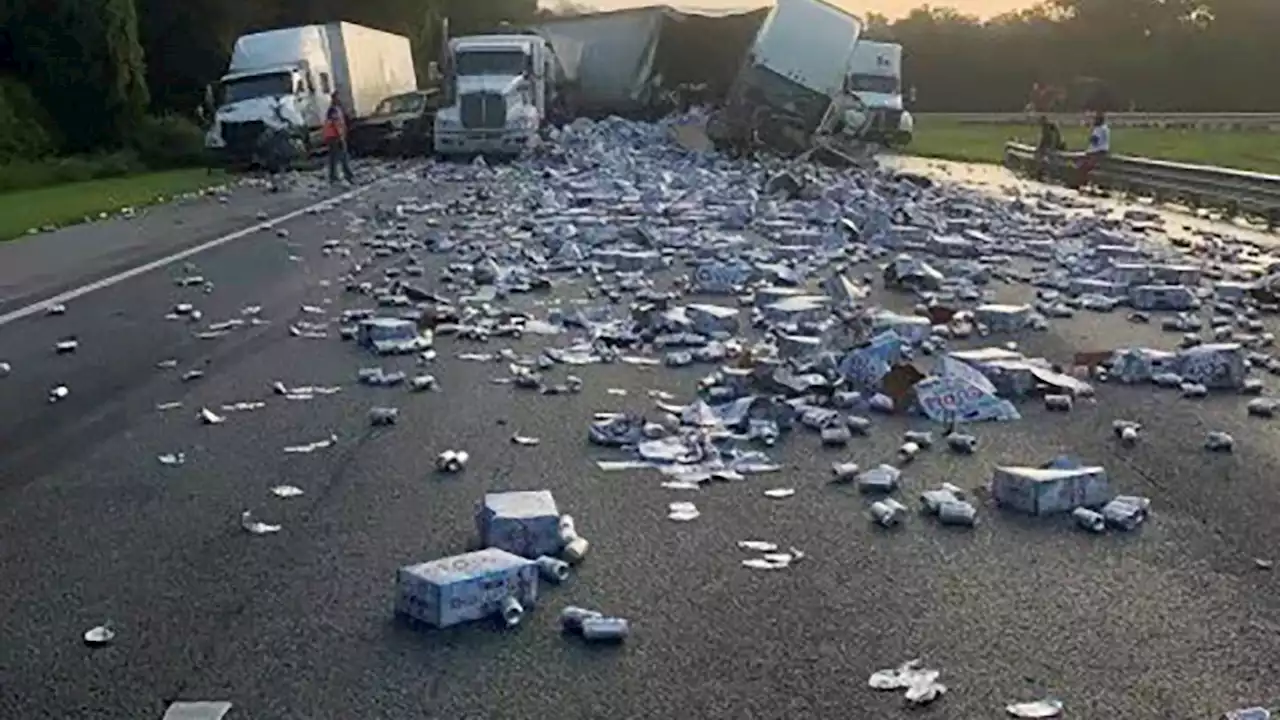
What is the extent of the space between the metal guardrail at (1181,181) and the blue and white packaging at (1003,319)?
12131 millimetres

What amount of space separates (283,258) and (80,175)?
22.3m

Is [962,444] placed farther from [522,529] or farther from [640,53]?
[640,53]

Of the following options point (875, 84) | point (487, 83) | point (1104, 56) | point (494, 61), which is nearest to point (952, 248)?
point (487, 83)

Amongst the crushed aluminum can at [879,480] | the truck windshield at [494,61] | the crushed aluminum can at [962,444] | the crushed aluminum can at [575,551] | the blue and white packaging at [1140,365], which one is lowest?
the truck windshield at [494,61]

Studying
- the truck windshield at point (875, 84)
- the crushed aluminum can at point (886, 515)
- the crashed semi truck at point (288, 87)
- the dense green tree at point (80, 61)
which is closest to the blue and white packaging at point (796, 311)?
the crushed aluminum can at point (886, 515)

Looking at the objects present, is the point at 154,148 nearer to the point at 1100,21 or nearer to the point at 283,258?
the point at 283,258

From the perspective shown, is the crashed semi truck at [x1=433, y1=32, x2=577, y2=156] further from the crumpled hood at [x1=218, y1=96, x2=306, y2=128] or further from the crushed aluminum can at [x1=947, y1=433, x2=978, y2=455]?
the crushed aluminum can at [x1=947, y1=433, x2=978, y2=455]

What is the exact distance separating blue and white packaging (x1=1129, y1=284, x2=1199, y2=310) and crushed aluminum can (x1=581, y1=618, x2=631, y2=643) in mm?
9786

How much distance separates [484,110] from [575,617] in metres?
38.9

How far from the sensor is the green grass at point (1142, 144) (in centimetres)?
4156

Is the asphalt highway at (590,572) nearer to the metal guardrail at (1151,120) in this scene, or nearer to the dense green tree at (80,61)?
the dense green tree at (80,61)

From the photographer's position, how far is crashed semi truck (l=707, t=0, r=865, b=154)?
3991cm

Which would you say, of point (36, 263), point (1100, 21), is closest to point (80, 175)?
point (36, 263)

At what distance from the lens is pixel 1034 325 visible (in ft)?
43.1
